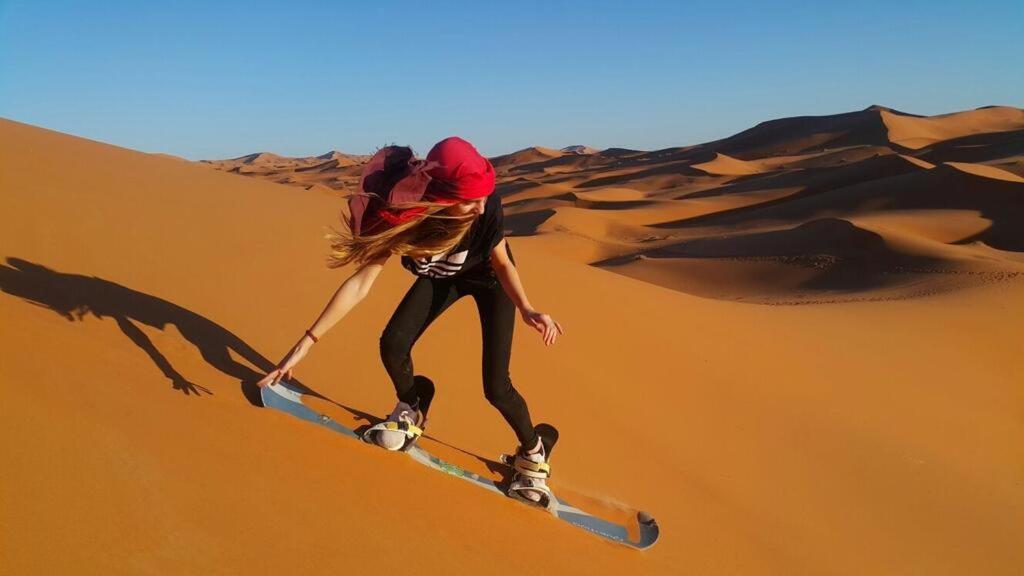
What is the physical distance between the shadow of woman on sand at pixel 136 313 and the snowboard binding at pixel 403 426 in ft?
0.94

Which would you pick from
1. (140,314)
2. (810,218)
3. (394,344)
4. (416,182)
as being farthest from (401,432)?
(810,218)

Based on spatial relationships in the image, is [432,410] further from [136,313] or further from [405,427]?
[136,313]

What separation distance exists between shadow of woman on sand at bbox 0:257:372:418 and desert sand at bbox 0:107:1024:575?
0.02 m

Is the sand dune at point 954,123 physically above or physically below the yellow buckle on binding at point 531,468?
above

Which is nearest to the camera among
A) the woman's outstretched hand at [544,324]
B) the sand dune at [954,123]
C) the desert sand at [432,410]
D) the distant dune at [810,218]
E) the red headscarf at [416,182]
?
the desert sand at [432,410]

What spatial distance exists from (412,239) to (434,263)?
0.19 metres

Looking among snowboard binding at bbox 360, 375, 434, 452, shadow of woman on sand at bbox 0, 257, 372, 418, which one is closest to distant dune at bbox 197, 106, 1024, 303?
snowboard binding at bbox 360, 375, 434, 452

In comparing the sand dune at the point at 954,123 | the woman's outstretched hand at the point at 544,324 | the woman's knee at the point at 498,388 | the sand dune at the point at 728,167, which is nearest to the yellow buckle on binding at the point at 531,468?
the woman's knee at the point at 498,388

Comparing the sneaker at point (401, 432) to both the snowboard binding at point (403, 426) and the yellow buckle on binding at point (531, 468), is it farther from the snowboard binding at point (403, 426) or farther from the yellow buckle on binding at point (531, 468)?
the yellow buckle on binding at point (531, 468)

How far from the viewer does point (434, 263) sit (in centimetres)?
255

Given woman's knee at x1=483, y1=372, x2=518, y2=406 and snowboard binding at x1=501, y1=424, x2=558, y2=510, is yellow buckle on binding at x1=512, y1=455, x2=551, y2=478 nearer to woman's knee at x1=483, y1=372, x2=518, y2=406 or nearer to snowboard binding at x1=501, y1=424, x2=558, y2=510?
snowboard binding at x1=501, y1=424, x2=558, y2=510

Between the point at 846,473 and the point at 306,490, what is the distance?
3134 millimetres

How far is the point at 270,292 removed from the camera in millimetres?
3982

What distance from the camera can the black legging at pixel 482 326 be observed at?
2.56m
